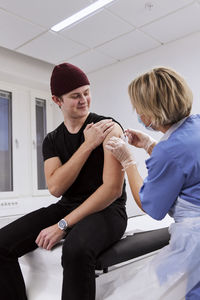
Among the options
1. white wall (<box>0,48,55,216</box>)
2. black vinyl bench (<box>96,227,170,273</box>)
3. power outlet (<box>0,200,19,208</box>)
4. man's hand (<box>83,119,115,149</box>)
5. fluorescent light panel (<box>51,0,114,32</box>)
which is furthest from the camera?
white wall (<box>0,48,55,216</box>)

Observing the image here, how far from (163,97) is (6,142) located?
340 cm

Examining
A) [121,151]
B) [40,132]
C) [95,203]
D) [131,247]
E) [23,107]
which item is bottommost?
[131,247]

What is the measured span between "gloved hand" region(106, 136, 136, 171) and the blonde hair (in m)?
0.20

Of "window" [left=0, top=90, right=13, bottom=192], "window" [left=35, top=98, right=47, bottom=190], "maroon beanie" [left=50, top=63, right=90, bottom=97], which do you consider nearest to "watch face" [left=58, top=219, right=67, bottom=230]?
"maroon beanie" [left=50, top=63, right=90, bottom=97]

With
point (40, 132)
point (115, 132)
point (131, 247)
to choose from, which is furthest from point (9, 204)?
point (131, 247)

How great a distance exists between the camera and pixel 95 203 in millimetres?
1311

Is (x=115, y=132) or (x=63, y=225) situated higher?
(x=115, y=132)

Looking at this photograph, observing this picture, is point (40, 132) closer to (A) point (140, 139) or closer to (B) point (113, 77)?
(B) point (113, 77)

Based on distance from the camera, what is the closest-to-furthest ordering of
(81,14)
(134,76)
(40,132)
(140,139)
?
(140,139)
(81,14)
(134,76)
(40,132)

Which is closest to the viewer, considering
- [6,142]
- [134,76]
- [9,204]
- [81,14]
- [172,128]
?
[172,128]

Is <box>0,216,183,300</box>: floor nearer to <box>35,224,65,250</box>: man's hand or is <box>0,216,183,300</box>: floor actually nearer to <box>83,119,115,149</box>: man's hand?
<box>35,224,65,250</box>: man's hand

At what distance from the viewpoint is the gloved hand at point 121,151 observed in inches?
52.9

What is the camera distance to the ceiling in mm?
2889

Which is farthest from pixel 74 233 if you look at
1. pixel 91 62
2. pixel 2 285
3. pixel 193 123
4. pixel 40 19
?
pixel 91 62
